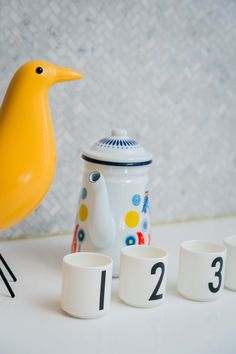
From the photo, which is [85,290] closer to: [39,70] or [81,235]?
[81,235]

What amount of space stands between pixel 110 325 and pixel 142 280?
9 centimetres

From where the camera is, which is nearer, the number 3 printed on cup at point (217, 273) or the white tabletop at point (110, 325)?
the white tabletop at point (110, 325)

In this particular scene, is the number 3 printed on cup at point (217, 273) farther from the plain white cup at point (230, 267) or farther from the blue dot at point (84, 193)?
the blue dot at point (84, 193)

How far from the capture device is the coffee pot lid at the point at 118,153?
0.97 meters

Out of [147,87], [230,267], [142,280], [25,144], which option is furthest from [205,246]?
[147,87]

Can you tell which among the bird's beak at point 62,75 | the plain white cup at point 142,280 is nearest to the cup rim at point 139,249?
the plain white cup at point 142,280

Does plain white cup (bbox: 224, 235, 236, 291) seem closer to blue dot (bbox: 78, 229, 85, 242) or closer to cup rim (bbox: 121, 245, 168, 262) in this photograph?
cup rim (bbox: 121, 245, 168, 262)

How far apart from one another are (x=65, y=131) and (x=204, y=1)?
45 cm

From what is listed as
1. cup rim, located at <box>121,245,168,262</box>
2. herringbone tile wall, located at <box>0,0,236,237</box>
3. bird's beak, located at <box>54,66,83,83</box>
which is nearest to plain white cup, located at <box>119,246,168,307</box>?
cup rim, located at <box>121,245,168,262</box>

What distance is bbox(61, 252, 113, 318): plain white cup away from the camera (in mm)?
811

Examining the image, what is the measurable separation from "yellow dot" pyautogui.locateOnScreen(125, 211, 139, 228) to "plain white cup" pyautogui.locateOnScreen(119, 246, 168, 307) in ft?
0.37

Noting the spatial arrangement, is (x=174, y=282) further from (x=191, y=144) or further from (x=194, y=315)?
(x=191, y=144)

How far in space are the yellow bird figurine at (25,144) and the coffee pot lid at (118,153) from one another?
112 mm

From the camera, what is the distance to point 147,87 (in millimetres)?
1302
